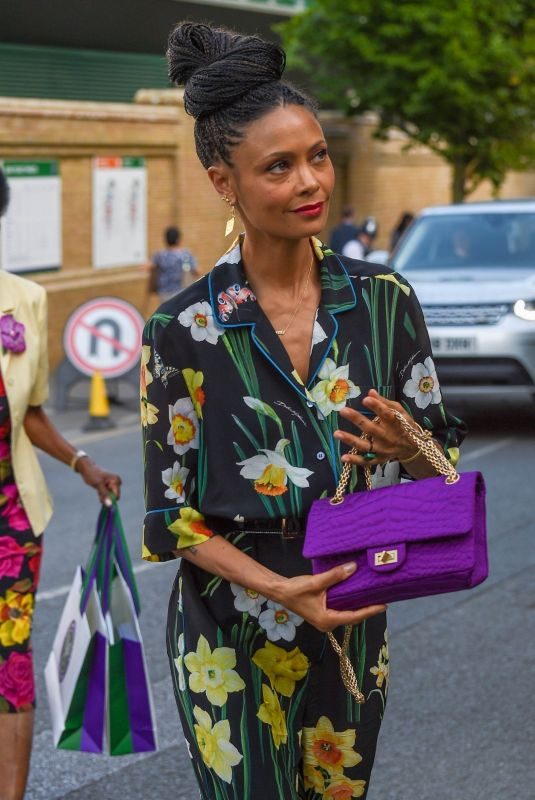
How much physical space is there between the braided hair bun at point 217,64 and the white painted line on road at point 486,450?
8.36m

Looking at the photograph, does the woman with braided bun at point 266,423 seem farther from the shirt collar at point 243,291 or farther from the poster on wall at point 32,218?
the poster on wall at point 32,218

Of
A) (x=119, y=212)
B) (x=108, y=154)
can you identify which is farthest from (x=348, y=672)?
(x=119, y=212)

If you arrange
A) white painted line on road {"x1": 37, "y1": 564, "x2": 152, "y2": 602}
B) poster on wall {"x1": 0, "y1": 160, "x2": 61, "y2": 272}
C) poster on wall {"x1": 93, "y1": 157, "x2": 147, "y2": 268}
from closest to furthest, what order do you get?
1. white painted line on road {"x1": 37, "y1": 564, "x2": 152, "y2": 602}
2. poster on wall {"x1": 0, "y1": 160, "x2": 61, "y2": 272}
3. poster on wall {"x1": 93, "y1": 157, "x2": 147, "y2": 268}

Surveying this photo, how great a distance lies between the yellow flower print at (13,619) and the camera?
4.23 metres

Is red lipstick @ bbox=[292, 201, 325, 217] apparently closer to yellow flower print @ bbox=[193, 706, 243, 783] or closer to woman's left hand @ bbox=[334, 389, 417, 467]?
woman's left hand @ bbox=[334, 389, 417, 467]

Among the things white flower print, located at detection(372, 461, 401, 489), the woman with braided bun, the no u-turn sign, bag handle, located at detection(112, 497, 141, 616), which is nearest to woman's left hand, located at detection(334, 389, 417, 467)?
the woman with braided bun

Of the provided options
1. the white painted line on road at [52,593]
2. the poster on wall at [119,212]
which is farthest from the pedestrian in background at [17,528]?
the poster on wall at [119,212]

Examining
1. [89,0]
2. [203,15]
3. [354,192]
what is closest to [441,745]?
[89,0]

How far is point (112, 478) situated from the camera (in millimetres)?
4441

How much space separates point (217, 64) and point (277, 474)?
733 millimetres

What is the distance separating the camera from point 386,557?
2521 millimetres

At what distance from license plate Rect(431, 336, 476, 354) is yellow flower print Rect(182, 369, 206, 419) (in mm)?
9749

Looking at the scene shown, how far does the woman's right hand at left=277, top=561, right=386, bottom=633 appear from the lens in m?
2.51

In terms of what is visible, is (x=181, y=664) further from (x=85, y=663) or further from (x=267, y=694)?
(x=85, y=663)
